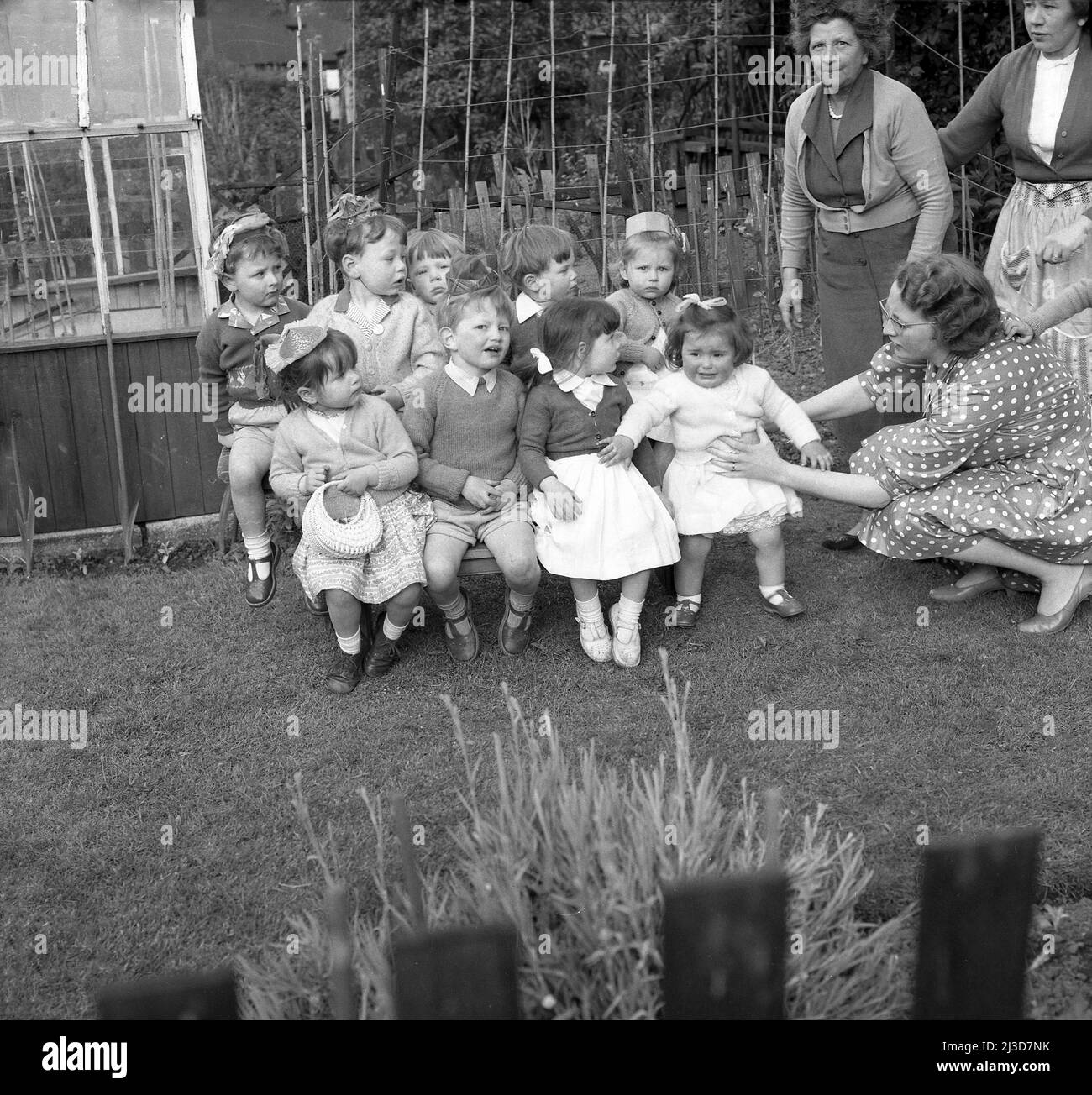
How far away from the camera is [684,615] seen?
15.2ft

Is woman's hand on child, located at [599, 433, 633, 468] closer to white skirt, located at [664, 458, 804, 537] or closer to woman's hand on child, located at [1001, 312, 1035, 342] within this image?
white skirt, located at [664, 458, 804, 537]

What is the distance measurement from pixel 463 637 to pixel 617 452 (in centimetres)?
82

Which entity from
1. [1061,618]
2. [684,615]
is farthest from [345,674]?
[1061,618]

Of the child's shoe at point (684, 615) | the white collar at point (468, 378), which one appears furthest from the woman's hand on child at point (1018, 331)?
the white collar at point (468, 378)

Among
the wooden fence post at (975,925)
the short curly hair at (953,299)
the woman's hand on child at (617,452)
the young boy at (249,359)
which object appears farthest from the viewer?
the young boy at (249,359)

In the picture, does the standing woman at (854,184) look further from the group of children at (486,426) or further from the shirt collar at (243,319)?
the shirt collar at (243,319)

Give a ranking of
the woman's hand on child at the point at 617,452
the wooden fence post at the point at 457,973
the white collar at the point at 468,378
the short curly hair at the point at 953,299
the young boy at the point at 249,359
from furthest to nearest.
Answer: the young boy at the point at 249,359 → the white collar at the point at 468,378 → the woman's hand on child at the point at 617,452 → the short curly hair at the point at 953,299 → the wooden fence post at the point at 457,973

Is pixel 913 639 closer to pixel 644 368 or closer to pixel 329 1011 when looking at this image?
pixel 644 368

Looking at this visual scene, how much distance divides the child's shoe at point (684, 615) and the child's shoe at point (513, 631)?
20.4 inches

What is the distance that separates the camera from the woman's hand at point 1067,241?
4641mm

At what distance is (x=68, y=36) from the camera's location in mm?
5508

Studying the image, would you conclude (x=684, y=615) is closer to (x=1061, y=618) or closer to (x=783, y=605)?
(x=783, y=605)
